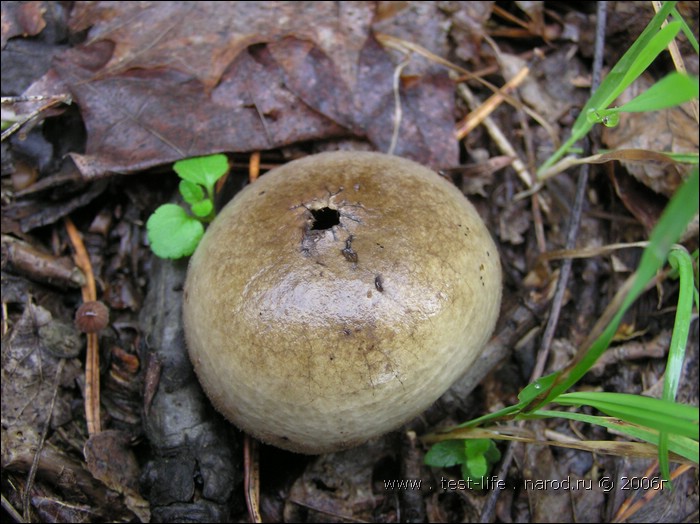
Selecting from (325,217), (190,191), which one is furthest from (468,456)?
(190,191)

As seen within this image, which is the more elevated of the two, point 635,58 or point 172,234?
point 635,58

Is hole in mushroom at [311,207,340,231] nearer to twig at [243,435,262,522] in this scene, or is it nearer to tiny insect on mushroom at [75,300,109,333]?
twig at [243,435,262,522]

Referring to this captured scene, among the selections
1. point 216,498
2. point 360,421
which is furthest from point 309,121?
point 216,498

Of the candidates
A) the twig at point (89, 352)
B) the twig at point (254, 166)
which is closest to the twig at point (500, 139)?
the twig at point (254, 166)


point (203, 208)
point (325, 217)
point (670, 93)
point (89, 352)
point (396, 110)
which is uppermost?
point (670, 93)

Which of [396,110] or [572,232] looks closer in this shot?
[572,232]

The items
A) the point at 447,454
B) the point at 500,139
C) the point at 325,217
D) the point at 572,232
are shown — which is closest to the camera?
the point at 325,217

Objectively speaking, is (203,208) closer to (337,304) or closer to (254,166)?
(254,166)
